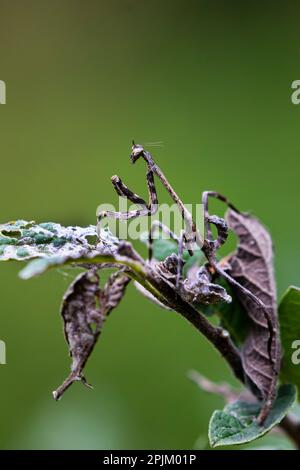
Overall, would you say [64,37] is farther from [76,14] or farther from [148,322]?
[148,322]

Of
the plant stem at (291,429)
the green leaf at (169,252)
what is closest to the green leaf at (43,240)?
the green leaf at (169,252)

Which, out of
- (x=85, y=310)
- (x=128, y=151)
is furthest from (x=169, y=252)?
(x=128, y=151)

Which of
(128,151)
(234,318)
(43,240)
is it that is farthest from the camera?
(128,151)

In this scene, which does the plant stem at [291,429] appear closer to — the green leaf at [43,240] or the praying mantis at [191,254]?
the praying mantis at [191,254]

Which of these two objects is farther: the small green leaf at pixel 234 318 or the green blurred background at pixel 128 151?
the green blurred background at pixel 128 151

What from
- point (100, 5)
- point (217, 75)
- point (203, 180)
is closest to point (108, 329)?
point (203, 180)

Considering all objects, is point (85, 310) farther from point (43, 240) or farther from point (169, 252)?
point (169, 252)
